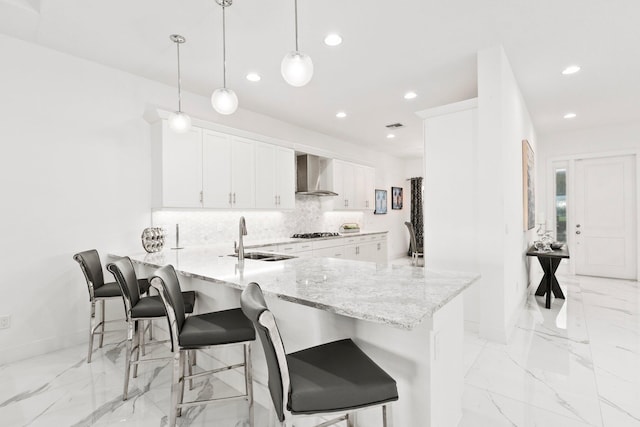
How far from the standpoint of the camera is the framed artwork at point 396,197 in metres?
8.55

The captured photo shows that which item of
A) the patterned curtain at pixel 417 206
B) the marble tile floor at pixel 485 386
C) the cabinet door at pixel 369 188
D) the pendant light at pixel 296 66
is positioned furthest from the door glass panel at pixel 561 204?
the pendant light at pixel 296 66

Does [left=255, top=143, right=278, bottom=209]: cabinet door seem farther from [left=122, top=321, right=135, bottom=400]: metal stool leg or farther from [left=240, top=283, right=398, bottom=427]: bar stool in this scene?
[left=240, top=283, right=398, bottom=427]: bar stool

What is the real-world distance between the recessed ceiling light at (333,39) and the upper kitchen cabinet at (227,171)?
1.92 metres

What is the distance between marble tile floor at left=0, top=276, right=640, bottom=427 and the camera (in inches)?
77.2

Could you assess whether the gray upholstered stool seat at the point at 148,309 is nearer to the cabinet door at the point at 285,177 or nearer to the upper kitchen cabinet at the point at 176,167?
the upper kitchen cabinet at the point at 176,167

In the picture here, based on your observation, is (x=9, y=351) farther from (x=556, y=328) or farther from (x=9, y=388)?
(x=556, y=328)

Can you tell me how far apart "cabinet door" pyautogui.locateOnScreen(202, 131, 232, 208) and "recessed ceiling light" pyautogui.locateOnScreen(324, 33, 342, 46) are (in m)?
1.92

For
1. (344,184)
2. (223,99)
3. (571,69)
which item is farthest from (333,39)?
(344,184)

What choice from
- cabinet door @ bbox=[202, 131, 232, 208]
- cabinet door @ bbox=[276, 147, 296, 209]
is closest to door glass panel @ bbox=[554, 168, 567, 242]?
cabinet door @ bbox=[276, 147, 296, 209]

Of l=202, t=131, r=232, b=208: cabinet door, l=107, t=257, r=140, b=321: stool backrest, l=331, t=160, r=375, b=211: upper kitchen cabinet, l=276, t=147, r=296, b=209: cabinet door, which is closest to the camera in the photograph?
l=107, t=257, r=140, b=321: stool backrest

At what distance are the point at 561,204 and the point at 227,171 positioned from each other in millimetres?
6494

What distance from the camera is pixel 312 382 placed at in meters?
1.18

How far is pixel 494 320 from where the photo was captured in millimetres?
3094

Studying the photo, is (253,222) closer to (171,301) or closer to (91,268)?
(91,268)
